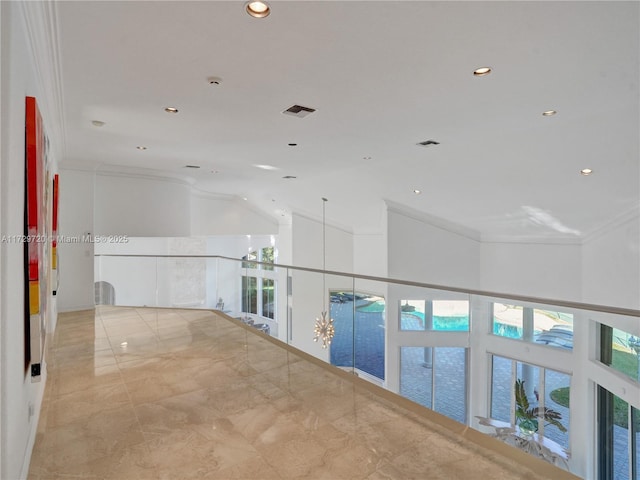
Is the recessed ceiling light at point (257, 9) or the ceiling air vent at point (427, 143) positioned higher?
the recessed ceiling light at point (257, 9)

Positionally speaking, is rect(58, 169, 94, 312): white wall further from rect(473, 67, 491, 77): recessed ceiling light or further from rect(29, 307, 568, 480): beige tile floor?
rect(473, 67, 491, 77): recessed ceiling light

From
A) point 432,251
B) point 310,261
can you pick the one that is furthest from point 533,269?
point 310,261

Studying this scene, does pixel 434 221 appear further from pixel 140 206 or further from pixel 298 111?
pixel 140 206

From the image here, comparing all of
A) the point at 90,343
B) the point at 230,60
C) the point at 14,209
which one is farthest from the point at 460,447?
the point at 90,343

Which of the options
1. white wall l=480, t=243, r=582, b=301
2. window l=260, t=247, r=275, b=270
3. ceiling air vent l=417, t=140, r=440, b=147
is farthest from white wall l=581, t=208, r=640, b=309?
window l=260, t=247, r=275, b=270

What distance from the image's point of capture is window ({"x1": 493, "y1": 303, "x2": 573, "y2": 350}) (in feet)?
11.4

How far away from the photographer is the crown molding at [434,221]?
8.43 meters

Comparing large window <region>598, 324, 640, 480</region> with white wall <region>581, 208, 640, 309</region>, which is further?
white wall <region>581, 208, 640, 309</region>

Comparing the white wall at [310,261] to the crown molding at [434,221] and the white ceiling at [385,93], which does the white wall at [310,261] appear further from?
the white ceiling at [385,93]

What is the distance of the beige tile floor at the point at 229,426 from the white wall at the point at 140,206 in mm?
3694

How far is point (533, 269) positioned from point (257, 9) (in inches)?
294

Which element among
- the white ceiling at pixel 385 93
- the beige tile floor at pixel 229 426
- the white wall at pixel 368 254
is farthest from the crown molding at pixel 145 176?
the white wall at pixel 368 254

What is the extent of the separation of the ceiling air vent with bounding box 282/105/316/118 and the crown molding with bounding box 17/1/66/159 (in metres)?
1.92

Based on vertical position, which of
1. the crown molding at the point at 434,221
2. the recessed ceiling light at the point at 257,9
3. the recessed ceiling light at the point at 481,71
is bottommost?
the crown molding at the point at 434,221
